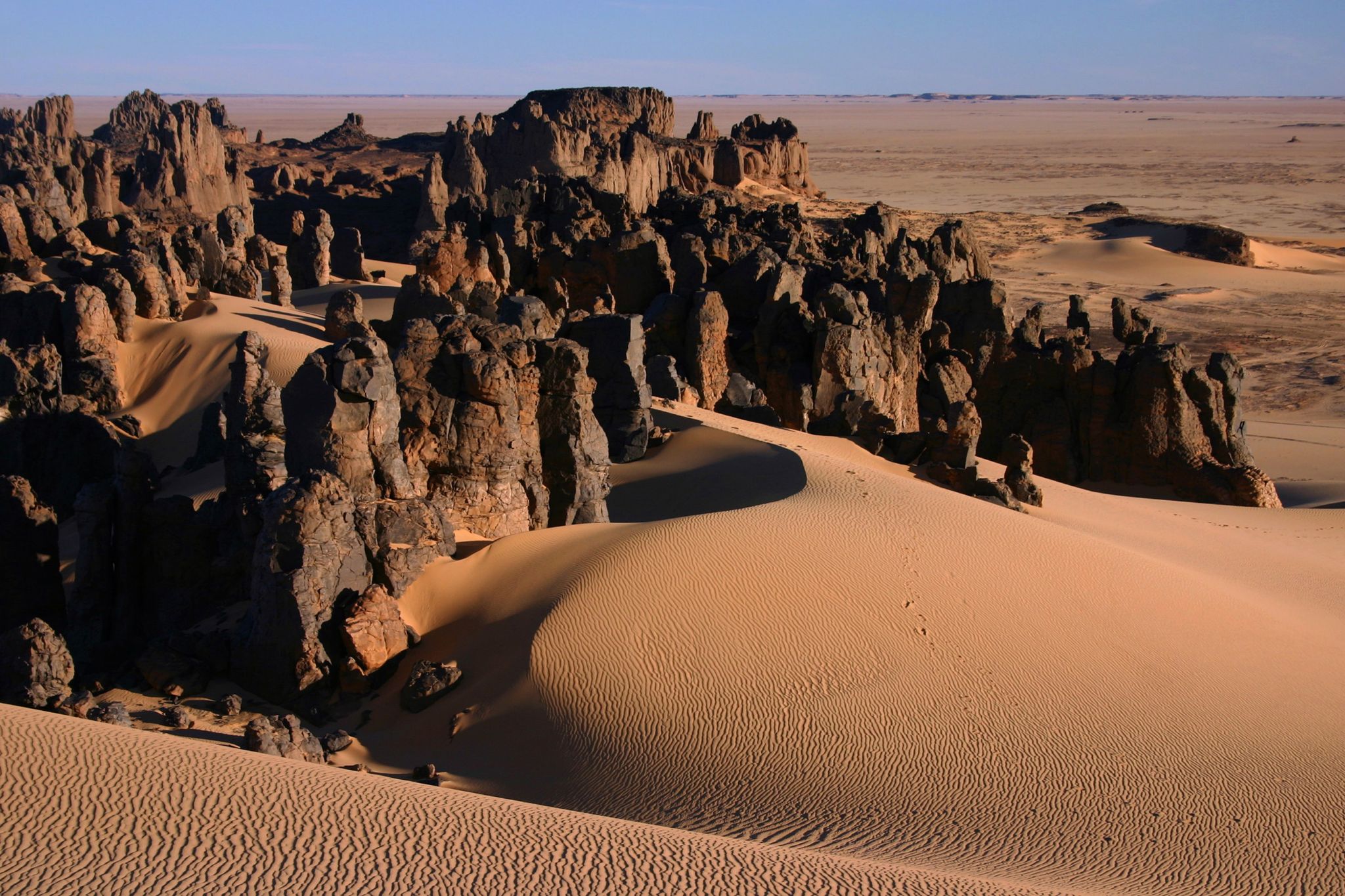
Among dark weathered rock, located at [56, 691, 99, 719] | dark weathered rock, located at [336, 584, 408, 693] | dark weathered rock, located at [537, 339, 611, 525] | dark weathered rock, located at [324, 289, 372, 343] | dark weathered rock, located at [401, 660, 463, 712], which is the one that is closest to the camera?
dark weathered rock, located at [56, 691, 99, 719]

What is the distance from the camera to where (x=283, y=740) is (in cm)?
996

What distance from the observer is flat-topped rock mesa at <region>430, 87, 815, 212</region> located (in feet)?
181

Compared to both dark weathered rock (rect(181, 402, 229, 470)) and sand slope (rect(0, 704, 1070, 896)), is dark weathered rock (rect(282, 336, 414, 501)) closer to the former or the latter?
sand slope (rect(0, 704, 1070, 896))

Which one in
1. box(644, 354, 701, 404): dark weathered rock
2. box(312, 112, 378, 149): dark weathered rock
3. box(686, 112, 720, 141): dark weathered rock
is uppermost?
box(686, 112, 720, 141): dark weathered rock

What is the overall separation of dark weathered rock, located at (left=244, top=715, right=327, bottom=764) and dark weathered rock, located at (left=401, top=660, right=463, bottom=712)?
43.0 inches

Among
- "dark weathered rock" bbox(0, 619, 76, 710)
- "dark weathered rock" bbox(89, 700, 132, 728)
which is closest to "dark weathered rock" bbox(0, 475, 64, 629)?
"dark weathered rock" bbox(0, 619, 76, 710)

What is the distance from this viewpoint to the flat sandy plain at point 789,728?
765 centimetres

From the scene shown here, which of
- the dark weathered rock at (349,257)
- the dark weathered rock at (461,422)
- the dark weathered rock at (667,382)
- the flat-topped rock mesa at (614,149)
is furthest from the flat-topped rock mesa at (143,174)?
the dark weathered rock at (461,422)

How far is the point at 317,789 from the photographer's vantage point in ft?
27.2

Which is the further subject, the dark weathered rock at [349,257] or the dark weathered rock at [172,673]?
the dark weathered rock at [349,257]

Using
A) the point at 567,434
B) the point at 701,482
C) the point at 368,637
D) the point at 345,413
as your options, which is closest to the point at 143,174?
the point at 701,482

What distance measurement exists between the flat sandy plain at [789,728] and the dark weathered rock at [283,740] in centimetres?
40

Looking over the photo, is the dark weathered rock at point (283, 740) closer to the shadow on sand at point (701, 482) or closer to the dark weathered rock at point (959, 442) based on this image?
the shadow on sand at point (701, 482)

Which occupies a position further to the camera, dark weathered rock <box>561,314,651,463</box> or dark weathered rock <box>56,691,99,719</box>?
dark weathered rock <box>561,314,651,463</box>
